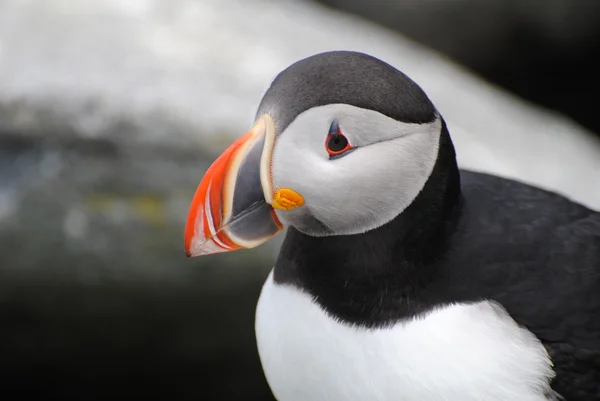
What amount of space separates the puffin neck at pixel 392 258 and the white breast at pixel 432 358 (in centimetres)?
4

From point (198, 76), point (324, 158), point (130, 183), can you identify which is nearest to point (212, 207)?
point (324, 158)

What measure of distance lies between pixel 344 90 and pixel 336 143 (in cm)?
10

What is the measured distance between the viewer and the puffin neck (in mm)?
1812

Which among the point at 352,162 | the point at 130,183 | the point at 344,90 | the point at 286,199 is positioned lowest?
the point at 130,183

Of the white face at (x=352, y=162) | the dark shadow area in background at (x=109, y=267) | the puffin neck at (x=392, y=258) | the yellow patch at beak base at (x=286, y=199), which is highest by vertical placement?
the white face at (x=352, y=162)

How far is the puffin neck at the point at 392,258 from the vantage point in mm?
1812

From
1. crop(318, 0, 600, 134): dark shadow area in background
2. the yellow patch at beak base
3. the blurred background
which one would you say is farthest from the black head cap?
crop(318, 0, 600, 134): dark shadow area in background

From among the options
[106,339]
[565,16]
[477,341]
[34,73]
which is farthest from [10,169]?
[565,16]

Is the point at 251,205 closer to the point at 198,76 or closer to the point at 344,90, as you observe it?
the point at 344,90

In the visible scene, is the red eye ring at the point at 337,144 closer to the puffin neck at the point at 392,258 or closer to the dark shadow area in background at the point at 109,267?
the puffin neck at the point at 392,258

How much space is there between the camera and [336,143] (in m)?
1.69

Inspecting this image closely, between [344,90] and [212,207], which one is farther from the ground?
[344,90]

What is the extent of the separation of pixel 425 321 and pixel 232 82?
179cm

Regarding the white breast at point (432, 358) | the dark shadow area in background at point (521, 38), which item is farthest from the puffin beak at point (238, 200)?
the dark shadow area in background at point (521, 38)
